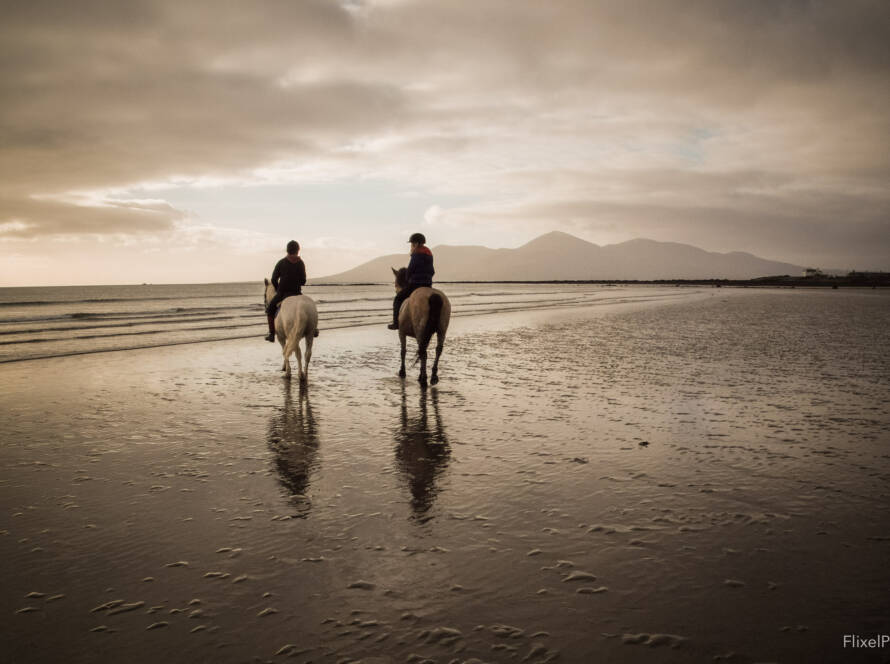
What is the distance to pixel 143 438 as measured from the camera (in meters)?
7.02

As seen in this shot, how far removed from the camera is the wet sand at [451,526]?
2.89 meters

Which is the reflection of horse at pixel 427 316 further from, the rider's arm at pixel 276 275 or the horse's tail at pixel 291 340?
the rider's arm at pixel 276 275

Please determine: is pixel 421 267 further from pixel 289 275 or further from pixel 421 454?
pixel 421 454

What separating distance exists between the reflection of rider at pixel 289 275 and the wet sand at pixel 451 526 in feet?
11.7

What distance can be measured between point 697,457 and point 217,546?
16.2 feet

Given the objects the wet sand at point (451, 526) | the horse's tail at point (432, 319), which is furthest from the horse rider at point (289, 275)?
the wet sand at point (451, 526)

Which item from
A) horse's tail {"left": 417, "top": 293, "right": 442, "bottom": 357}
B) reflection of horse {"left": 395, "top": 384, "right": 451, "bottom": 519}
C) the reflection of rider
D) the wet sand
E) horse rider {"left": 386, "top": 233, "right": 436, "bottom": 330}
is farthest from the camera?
the reflection of rider

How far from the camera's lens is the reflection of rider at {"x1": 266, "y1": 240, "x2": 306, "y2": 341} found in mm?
12086

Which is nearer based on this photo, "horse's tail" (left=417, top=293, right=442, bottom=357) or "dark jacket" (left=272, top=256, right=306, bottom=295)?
"horse's tail" (left=417, top=293, right=442, bottom=357)

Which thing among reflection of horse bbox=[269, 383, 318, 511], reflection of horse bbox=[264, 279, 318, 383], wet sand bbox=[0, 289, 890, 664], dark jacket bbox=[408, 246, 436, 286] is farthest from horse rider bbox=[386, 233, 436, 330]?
reflection of horse bbox=[269, 383, 318, 511]

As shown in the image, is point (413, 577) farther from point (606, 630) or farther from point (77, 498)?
point (77, 498)

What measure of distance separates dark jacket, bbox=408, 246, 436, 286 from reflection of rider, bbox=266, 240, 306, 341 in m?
2.64

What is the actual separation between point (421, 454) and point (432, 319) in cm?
539

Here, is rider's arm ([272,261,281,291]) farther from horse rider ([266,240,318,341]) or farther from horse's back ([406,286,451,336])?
horse's back ([406,286,451,336])
